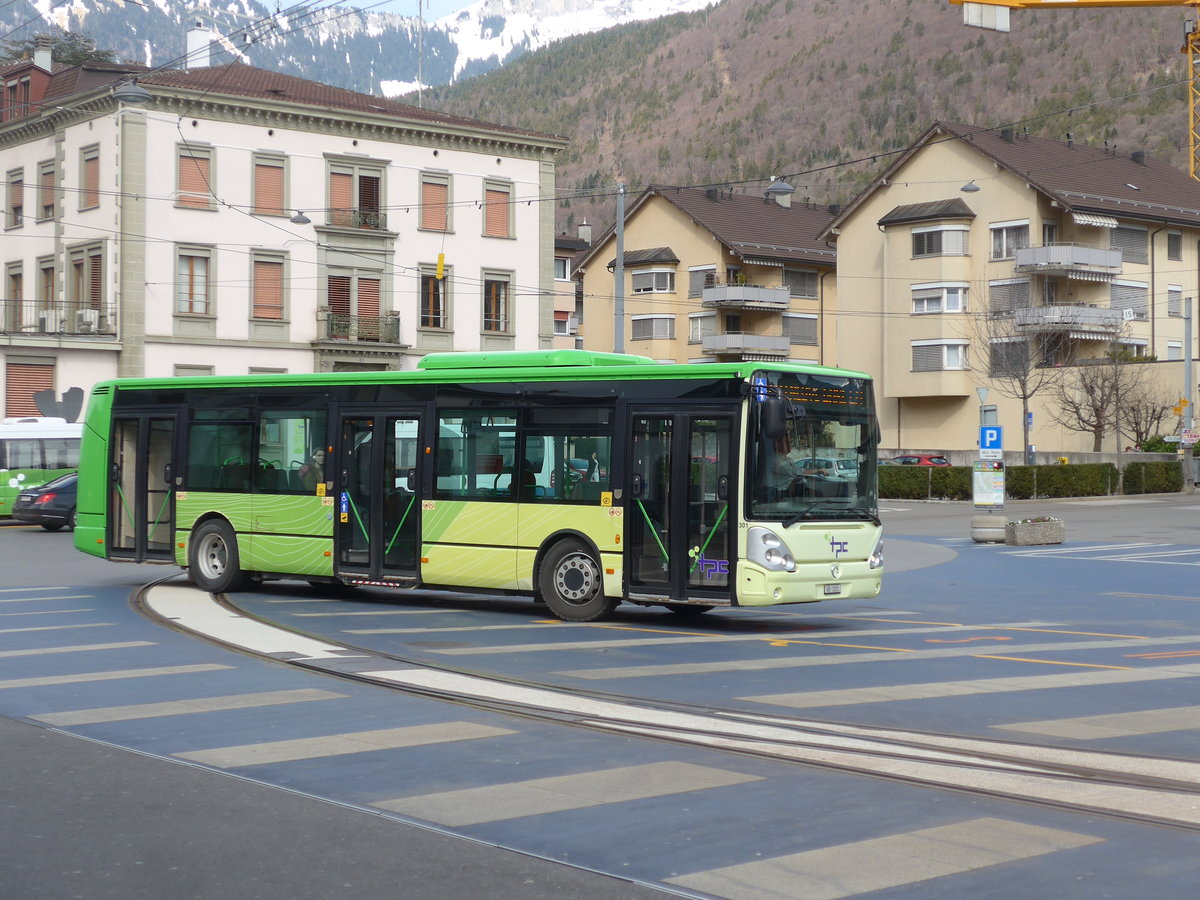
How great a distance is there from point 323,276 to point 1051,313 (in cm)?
3202

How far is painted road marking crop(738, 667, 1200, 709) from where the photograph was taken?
1146 centimetres

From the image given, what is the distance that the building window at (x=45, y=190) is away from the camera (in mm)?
54406

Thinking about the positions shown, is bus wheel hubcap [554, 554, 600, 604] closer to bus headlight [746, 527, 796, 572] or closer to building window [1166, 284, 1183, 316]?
bus headlight [746, 527, 796, 572]

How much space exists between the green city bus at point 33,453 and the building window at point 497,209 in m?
20.0

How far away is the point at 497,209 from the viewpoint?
58.4 meters

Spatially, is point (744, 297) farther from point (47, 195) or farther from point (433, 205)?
point (47, 195)

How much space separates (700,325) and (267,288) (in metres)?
34.8

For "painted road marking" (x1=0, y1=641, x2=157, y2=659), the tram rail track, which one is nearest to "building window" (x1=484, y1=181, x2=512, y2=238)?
"painted road marking" (x1=0, y1=641, x2=157, y2=659)

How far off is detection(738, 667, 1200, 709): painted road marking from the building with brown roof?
3633cm

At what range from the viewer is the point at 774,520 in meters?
16.2

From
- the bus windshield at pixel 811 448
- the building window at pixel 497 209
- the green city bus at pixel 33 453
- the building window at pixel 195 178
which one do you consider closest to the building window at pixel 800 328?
the building window at pixel 497 209

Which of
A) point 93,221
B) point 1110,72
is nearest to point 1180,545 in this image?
point 93,221

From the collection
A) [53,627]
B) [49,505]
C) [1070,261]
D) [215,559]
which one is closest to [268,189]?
[49,505]

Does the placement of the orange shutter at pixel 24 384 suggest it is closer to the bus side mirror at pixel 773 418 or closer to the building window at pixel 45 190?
the building window at pixel 45 190
